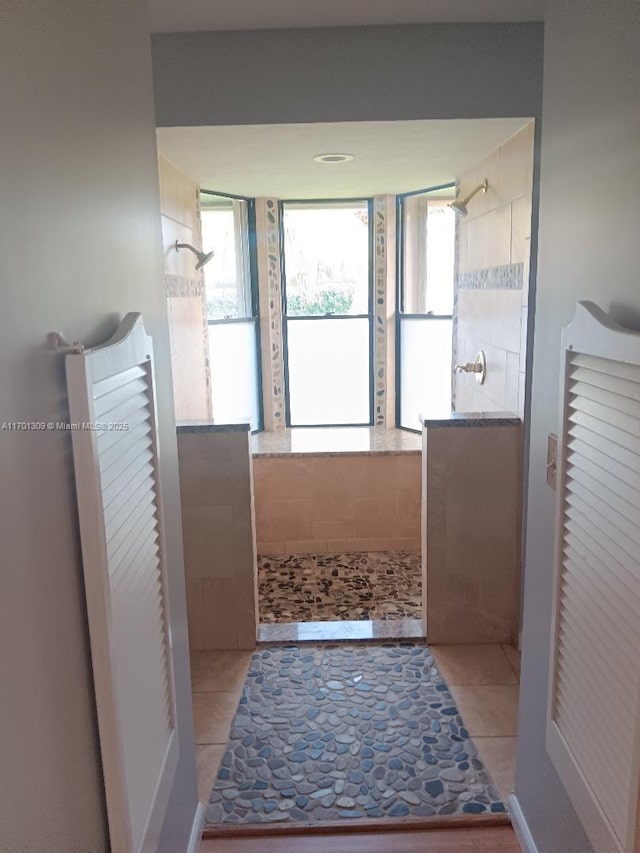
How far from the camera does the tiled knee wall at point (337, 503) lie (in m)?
3.92

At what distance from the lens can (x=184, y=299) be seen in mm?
3322

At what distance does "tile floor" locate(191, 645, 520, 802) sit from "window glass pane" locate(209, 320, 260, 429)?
1684 millimetres

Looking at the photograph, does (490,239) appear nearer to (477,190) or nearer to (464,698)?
(477,190)

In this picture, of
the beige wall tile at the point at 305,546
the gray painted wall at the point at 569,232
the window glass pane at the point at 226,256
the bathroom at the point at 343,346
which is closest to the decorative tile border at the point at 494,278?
the bathroom at the point at 343,346

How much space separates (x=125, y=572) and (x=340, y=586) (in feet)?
8.21

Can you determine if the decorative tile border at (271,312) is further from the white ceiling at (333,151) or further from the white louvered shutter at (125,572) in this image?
the white louvered shutter at (125,572)

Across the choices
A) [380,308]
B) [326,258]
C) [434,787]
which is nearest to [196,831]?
[434,787]

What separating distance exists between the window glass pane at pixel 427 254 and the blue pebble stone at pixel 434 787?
2.78m

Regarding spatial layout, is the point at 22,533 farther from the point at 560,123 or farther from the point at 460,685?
the point at 460,685

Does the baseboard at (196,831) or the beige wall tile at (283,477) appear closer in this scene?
the baseboard at (196,831)

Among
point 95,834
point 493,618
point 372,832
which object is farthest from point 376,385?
point 95,834

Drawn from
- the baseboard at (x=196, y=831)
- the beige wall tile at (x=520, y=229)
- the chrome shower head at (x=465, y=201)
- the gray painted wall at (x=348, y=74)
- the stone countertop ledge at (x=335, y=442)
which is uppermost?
the gray painted wall at (x=348, y=74)

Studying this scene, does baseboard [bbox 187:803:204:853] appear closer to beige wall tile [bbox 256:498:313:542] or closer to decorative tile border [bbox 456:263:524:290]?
beige wall tile [bbox 256:498:313:542]

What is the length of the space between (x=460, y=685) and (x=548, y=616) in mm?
1130
